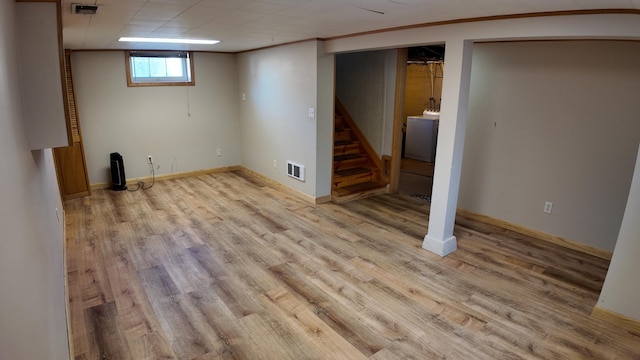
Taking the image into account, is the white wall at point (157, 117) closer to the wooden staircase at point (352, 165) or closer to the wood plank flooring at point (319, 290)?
the wood plank flooring at point (319, 290)

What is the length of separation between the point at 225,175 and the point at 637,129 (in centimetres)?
556

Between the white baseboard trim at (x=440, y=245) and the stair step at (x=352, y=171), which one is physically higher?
the stair step at (x=352, y=171)

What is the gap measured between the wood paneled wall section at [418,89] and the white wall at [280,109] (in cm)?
376

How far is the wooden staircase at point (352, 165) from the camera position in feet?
17.5

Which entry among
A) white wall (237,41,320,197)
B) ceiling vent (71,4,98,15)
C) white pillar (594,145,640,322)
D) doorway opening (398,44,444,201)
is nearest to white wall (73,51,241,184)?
white wall (237,41,320,197)

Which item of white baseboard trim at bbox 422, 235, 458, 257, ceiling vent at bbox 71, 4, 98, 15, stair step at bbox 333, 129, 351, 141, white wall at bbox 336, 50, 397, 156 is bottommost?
white baseboard trim at bbox 422, 235, 458, 257

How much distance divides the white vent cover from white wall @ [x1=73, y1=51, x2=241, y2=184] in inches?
69.0

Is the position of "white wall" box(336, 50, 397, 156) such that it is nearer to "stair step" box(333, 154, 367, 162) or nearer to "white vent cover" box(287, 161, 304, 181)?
"stair step" box(333, 154, 367, 162)

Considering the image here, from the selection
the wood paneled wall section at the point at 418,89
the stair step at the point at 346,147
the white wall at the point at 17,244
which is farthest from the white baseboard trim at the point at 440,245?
the wood paneled wall section at the point at 418,89

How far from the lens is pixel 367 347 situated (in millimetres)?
2365

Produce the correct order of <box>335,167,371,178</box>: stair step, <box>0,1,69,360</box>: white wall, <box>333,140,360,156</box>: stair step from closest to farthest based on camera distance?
<box>0,1,69,360</box>: white wall < <box>335,167,371,178</box>: stair step < <box>333,140,360,156</box>: stair step

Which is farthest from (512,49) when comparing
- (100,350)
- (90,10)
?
(100,350)

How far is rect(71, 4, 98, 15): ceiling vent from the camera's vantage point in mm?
2452

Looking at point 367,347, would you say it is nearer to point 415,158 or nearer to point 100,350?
point 100,350
